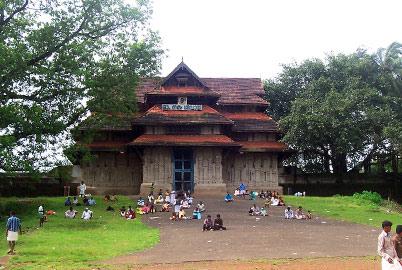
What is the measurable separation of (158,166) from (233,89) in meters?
12.2

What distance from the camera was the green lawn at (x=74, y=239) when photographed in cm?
1522

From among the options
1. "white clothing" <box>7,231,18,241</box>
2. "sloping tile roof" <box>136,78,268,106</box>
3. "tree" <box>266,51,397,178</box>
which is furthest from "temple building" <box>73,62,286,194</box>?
"white clothing" <box>7,231,18,241</box>

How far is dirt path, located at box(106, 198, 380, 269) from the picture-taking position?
15.8 meters

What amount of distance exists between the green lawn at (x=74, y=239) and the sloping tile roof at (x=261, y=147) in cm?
1497

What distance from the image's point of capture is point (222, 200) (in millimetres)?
34688

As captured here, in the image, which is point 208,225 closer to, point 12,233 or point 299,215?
point 299,215

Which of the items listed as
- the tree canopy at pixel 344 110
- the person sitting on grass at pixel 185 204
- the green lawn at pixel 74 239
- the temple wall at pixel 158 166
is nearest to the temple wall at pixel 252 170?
the tree canopy at pixel 344 110

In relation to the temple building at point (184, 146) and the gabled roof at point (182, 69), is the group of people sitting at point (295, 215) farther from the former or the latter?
the gabled roof at point (182, 69)

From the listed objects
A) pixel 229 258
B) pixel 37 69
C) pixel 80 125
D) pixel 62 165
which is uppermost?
pixel 37 69

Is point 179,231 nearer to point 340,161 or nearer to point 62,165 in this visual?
point 62,165

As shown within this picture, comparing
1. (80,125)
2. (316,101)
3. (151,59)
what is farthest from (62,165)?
(316,101)

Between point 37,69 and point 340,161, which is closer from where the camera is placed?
point 37,69

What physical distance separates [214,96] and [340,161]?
45.1 feet

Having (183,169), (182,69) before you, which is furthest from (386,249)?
(182,69)
